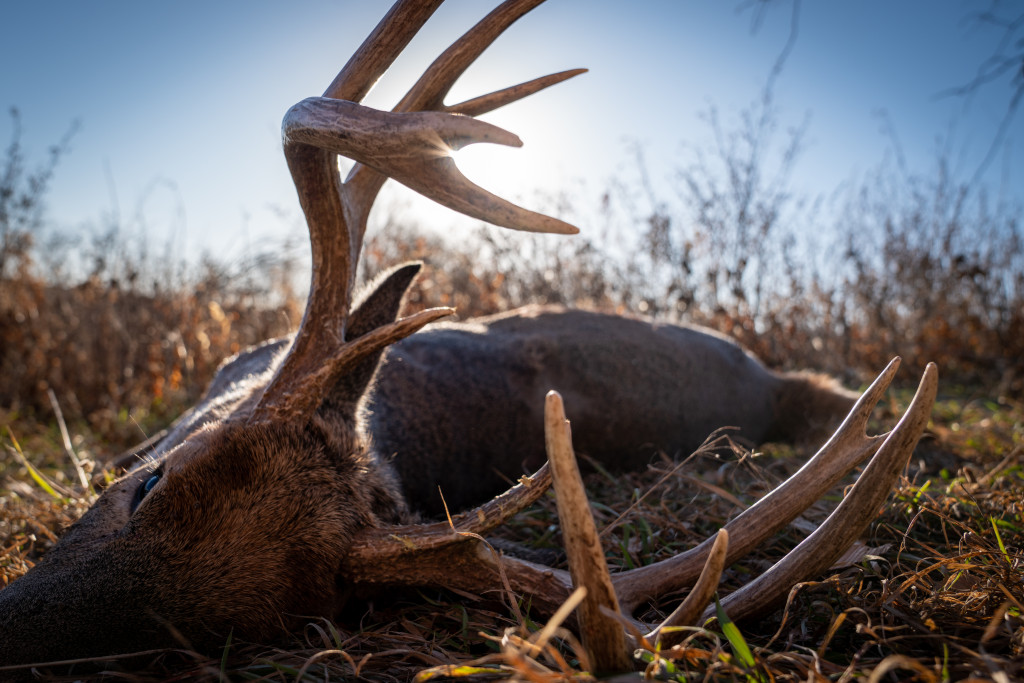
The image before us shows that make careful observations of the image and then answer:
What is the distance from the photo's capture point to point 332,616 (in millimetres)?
1771

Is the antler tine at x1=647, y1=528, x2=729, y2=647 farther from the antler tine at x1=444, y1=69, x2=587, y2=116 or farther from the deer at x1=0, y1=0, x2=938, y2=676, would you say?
the antler tine at x1=444, y1=69, x2=587, y2=116

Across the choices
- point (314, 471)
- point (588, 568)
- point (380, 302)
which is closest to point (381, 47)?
point (380, 302)

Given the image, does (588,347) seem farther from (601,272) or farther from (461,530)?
(601,272)

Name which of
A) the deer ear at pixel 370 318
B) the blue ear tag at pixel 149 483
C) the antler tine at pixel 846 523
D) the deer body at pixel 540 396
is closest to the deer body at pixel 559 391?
the deer body at pixel 540 396

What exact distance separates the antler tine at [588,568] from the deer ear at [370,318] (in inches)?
41.4

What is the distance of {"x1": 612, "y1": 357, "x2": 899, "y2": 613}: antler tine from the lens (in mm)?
1575

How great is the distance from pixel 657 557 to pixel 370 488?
1.07 meters

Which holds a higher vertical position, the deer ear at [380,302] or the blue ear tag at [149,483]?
the deer ear at [380,302]

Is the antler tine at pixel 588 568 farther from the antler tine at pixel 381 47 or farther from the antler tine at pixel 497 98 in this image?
the antler tine at pixel 497 98

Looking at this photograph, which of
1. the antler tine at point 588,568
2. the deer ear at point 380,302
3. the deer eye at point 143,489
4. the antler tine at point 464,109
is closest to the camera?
the antler tine at point 588,568

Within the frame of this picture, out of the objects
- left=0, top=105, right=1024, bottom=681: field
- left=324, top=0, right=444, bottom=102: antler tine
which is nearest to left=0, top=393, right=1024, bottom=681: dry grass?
left=0, top=105, right=1024, bottom=681: field

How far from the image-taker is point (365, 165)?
6.43 ft

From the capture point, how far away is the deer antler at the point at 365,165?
5.37 feet

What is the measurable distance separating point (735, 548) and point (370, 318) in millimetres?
1474
